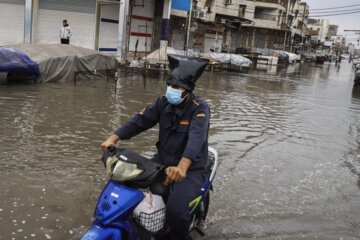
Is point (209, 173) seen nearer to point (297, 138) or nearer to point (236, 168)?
point (236, 168)

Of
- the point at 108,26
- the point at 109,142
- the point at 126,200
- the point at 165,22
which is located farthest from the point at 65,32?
the point at 126,200

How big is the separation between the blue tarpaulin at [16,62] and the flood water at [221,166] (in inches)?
23.7

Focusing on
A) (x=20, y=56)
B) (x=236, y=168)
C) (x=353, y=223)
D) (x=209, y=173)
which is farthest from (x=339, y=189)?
(x=20, y=56)

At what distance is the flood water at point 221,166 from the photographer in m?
3.91

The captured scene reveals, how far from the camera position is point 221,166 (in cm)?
591

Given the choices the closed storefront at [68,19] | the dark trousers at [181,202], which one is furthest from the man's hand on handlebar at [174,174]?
the closed storefront at [68,19]

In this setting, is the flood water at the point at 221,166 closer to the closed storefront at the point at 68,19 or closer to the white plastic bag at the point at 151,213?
the white plastic bag at the point at 151,213

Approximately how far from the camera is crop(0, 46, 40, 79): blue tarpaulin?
11.0m

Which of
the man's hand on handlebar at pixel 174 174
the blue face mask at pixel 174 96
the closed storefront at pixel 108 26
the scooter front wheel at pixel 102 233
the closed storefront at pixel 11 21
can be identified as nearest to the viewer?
the scooter front wheel at pixel 102 233

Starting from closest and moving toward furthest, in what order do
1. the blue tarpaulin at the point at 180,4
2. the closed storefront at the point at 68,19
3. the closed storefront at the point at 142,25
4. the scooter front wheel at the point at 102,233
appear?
1. the scooter front wheel at the point at 102,233
2. the closed storefront at the point at 68,19
3. the closed storefront at the point at 142,25
4. the blue tarpaulin at the point at 180,4

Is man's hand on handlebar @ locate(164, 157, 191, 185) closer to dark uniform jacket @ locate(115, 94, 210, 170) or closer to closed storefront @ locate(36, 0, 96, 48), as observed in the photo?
dark uniform jacket @ locate(115, 94, 210, 170)

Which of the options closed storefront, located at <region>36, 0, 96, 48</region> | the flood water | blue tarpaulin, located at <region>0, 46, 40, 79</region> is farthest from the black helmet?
closed storefront, located at <region>36, 0, 96, 48</region>

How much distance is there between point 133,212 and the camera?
2662mm

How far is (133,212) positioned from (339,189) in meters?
3.75
